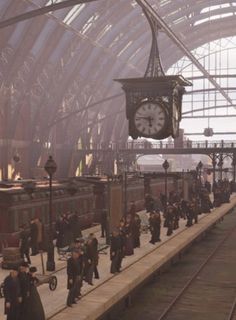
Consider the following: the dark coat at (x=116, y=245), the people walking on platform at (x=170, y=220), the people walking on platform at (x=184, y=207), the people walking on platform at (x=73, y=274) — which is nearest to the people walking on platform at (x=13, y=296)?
the people walking on platform at (x=73, y=274)

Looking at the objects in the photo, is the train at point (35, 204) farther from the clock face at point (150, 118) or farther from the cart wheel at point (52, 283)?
the clock face at point (150, 118)

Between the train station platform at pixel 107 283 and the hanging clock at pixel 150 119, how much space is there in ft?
15.8

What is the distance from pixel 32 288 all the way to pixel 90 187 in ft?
61.7

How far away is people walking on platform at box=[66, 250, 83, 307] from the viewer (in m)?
13.9

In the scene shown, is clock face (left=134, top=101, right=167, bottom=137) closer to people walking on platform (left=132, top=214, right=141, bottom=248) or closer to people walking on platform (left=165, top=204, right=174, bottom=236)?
people walking on platform (left=132, top=214, right=141, bottom=248)

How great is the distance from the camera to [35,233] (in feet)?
64.4

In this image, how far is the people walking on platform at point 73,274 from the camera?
13.9m

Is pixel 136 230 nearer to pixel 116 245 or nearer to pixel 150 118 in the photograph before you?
pixel 116 245

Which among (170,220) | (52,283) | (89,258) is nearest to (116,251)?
(89,258)

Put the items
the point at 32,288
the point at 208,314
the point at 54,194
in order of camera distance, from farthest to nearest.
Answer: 1. the point at 54,194
2. the point at 208,314
3. the point at 32,288

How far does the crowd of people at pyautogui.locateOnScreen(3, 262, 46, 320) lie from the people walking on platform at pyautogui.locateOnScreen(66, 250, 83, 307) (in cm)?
273

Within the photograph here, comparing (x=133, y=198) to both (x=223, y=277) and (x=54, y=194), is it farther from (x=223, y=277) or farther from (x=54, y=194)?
(x=223, y=277)

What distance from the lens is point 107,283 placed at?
16.8 m

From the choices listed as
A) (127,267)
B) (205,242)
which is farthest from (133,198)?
(127,267)
